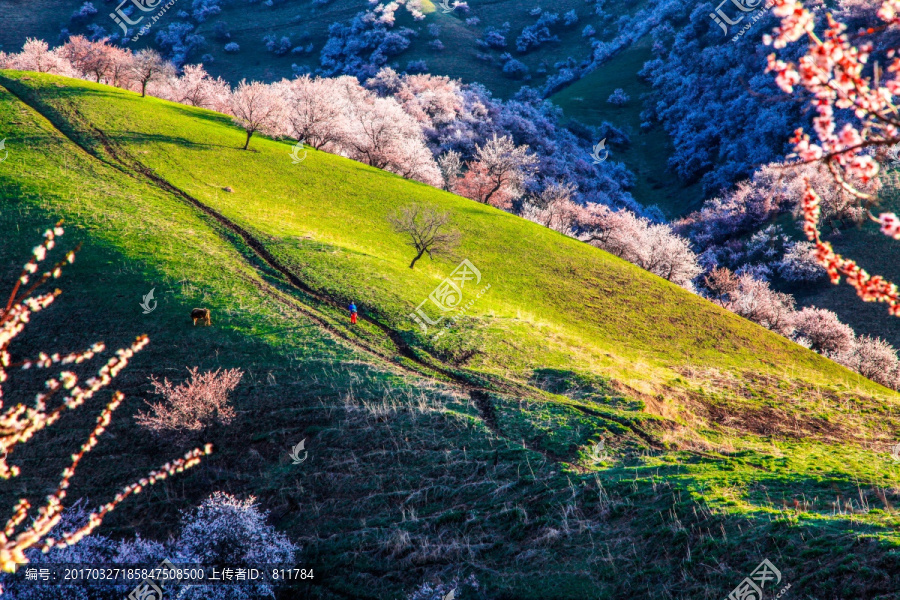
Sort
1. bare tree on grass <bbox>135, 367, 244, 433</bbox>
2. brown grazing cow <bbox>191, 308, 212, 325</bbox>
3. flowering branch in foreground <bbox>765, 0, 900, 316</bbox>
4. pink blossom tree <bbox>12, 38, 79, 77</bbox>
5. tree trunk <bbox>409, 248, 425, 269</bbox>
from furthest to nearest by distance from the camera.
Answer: pink blossom tree <bbox>12, 38, 79, 77</bbox> → tree trunk <bbox>409, 248, 425, 269</bbox> → brown grazing cow <bbox>191, 308, 212, 325</bbox> → bare tree on grass <bbox>135, 367, 244, 433</bbox> → flowering branch in foreground <bbox>765, 0, 900, 316</bbox>

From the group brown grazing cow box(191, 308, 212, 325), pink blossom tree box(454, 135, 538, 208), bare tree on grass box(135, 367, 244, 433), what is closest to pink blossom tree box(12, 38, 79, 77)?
pink blossom tree box(454, 135, 538, 208)

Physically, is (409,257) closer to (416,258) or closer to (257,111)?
(416,258)

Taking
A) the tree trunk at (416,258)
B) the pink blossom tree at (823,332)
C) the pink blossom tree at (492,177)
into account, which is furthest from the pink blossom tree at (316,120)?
the pink blossom tree at (823,332)

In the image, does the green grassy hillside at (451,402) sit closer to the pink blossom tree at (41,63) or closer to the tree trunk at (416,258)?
the tree trunk at (416,258)

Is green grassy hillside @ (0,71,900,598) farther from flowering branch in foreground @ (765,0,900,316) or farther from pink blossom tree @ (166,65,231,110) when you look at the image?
pink blossom tree @ (166,65,231,110)

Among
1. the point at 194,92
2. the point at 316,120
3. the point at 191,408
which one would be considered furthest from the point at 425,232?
the point at 194,92

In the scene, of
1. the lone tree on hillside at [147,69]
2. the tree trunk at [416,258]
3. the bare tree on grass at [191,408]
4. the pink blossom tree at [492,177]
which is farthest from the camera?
the pink blossom tree at [492,177]
